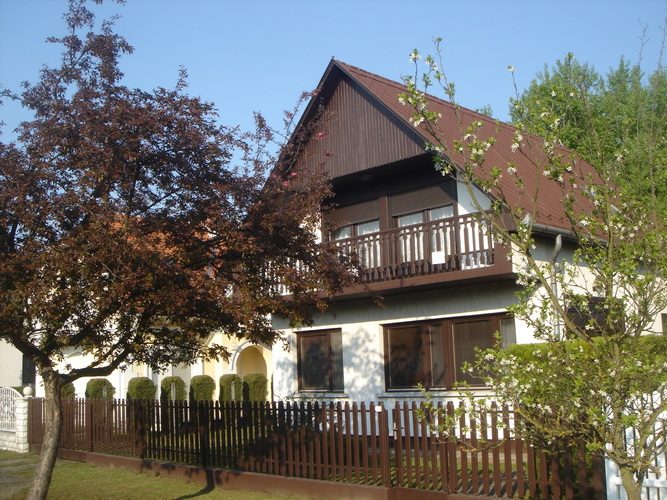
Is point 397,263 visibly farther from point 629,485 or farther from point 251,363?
point 251,363

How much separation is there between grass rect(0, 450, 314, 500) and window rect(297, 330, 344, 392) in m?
5.44

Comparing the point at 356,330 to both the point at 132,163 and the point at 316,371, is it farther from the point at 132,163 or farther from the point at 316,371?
the point at 132,163

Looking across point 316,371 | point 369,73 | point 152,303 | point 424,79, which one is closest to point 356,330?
point 316,371

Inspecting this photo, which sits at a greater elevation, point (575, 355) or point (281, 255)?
point (281, 255)

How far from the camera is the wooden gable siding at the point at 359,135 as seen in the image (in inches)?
619

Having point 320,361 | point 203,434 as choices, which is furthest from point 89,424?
point 320,361

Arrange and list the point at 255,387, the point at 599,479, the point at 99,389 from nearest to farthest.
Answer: the point at 599,479 < the point at 99,389 < the point at 255,387

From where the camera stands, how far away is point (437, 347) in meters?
15.1

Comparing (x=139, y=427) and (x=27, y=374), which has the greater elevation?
(x=139, y=427)

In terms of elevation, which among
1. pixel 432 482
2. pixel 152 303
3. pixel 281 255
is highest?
pixel 281 255

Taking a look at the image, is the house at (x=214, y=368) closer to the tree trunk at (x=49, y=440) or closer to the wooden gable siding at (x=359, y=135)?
the wooden gable siding at (x=359, y=135)

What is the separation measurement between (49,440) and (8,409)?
9.96m

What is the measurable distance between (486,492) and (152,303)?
4.50m

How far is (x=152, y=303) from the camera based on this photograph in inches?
327
